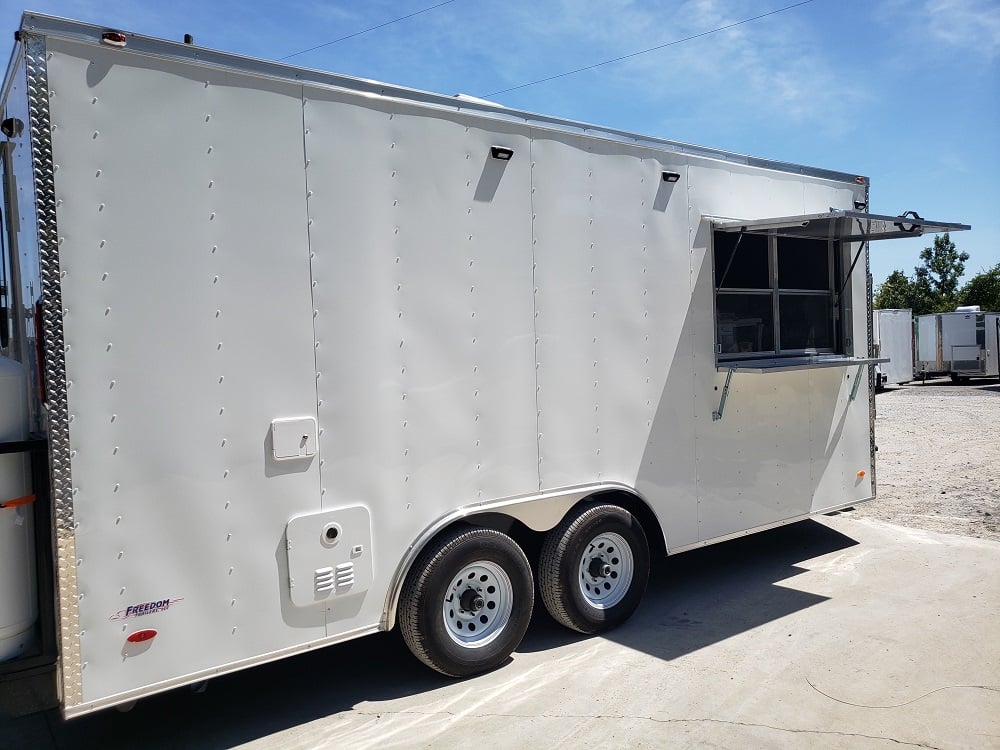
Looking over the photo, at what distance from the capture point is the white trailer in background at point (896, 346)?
2492 centimetres

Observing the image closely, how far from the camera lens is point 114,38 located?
3365 millimetres

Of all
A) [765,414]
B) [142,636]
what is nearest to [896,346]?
[765,414]

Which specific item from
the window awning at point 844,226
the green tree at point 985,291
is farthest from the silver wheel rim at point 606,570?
Answer: the green tree at point 985,291

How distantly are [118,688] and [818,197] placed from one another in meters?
6.34

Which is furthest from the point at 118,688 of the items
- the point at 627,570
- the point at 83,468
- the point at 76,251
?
the point at 627,570

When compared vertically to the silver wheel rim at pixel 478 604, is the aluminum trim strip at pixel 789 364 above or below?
above

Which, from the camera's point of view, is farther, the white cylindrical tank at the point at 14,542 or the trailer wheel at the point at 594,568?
the trailer wheel at the point at 594,568

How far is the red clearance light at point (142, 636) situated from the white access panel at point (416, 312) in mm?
938

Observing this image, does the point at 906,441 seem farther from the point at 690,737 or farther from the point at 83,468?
the point at 83,468

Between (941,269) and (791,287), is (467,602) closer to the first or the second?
(791,287)

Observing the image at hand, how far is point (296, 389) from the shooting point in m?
3.85

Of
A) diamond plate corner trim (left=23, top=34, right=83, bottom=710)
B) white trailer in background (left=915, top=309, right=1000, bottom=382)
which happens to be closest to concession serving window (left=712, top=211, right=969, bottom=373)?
diamond plate corner trim (left=23, top=34, right=83, bottom=710)

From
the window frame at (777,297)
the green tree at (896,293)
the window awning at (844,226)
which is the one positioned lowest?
the window frame at (777,297)

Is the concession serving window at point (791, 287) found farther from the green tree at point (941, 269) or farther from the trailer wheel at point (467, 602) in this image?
the green tree at point (941, 269)
